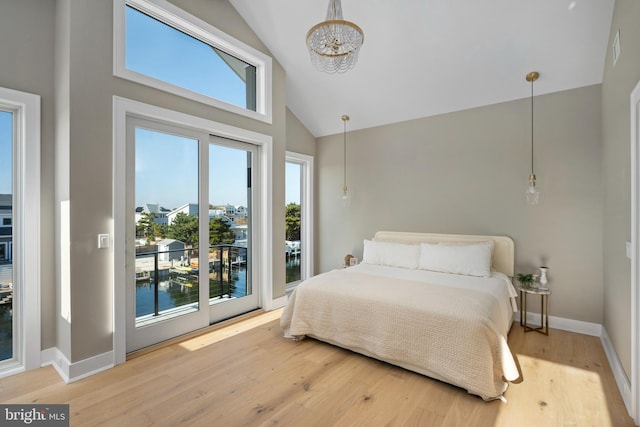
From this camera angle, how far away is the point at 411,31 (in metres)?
3.15

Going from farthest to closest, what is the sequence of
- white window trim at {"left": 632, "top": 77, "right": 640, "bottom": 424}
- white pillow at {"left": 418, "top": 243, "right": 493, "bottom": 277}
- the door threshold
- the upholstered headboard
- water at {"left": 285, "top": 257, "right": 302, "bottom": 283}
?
water at {"left": 285, "top": 257, "right": 302, "bottom": 283} < the upholstered headboard < white pillow at {"left": 418, "top": 243, "right": 493, "bottom": 277} < the door threshold < white window trim at {"left": 632, "top": 77, "right": 640, "bottom": 424}

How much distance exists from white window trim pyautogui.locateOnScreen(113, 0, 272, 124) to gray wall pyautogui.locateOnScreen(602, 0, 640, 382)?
3.26m

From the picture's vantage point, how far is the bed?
2.14 meters

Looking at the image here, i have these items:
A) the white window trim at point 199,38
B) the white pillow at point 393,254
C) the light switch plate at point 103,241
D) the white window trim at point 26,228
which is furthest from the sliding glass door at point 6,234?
the white pillow at point 393,254

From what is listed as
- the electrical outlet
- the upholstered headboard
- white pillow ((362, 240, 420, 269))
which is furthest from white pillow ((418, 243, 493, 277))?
the electrical outlet

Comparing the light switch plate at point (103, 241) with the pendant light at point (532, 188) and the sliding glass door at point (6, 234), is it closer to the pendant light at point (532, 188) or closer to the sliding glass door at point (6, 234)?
the sliding glass door at point (6, 234)

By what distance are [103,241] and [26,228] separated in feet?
2.00

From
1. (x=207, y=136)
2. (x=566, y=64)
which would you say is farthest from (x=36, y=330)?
(x=566, y=64)

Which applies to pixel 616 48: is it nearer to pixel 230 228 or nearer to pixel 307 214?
pixel 230 228

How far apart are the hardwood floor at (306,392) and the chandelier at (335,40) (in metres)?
2.44

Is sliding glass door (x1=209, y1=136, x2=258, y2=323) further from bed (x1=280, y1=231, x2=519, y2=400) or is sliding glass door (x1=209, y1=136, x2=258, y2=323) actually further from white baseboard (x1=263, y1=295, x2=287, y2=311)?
bed (x1=280, y1=231, x2=519, y2=400)

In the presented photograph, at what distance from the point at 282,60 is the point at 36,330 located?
3752mm

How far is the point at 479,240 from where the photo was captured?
12.3 ft

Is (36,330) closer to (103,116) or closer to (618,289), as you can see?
(103,116)
